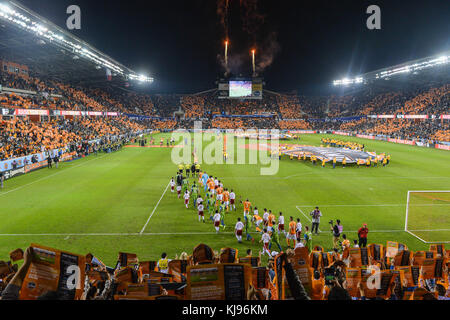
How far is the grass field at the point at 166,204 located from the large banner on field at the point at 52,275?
7660 millimetres

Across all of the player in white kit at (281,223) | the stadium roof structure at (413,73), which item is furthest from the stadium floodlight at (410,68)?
the player in white kit at (281,223)

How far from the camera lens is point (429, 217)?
15.1 m

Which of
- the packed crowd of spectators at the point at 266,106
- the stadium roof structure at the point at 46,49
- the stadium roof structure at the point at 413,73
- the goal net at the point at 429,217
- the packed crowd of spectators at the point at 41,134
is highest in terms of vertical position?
the stadium roof structure at the point at 413,73

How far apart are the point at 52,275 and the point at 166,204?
563 inches

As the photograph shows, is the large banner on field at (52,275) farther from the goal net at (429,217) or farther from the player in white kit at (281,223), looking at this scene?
the goal net at (429,217)

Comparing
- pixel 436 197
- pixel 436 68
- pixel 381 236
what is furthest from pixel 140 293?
pixel 436 68

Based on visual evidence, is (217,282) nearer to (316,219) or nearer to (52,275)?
(52,275)

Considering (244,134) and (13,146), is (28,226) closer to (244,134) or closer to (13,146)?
(13,146)

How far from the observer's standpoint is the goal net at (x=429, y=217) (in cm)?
1311

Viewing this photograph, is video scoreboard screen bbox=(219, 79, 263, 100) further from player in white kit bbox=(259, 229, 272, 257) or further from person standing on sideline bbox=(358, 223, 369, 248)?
player in white kit bbox=(259, 229, 272, 257)

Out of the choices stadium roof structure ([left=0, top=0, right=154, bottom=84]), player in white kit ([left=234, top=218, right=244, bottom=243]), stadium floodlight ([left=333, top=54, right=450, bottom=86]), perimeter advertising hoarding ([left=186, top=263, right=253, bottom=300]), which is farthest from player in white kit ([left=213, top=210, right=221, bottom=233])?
stadium floodlight ([left=333, top=54, right=450, bottom=86])

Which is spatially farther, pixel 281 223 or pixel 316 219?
pixel 316 219

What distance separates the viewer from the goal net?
43.0 feet

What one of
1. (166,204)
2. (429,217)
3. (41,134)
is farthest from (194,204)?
(41,134)
